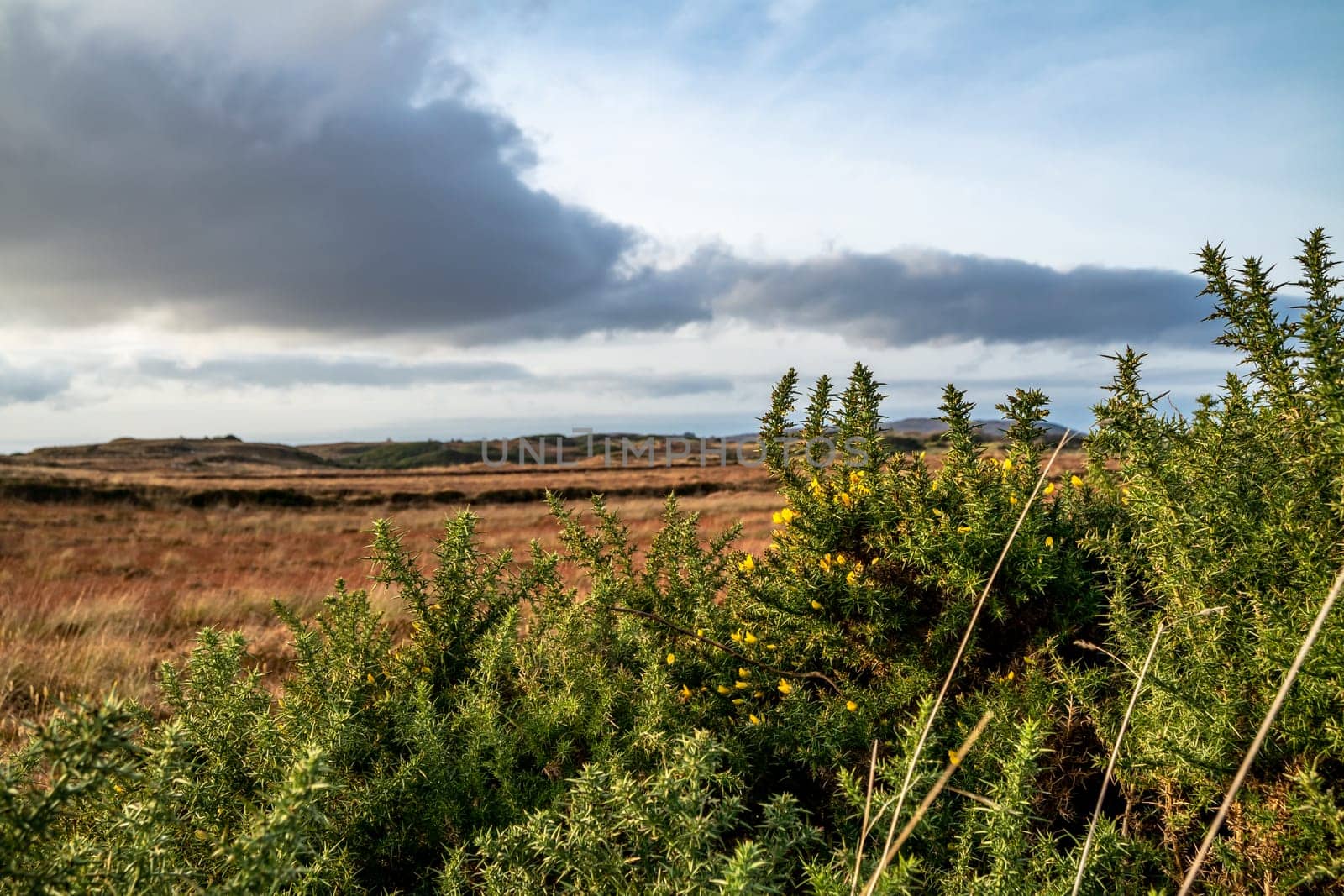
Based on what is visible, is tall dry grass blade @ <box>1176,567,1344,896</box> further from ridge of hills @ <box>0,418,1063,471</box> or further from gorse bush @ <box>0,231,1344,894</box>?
ridge of hills @ <box>0,418,1063,471</box>

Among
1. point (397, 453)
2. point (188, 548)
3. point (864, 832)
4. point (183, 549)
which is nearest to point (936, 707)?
point (864, 832)

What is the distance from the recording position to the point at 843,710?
8.69 ft

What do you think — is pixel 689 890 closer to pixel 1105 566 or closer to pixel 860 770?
pixel 860 770

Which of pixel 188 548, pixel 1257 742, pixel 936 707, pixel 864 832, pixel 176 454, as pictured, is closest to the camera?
pixel 1257 742

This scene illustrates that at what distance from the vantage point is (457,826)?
2371mm

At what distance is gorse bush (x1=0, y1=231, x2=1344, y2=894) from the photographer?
181cm

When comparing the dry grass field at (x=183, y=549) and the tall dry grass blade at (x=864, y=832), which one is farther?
the dry grass field at (x=183, y=549)

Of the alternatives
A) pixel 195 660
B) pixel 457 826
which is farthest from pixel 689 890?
pixel 195 660

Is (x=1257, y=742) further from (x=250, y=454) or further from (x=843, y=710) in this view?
(x=250, y=454)

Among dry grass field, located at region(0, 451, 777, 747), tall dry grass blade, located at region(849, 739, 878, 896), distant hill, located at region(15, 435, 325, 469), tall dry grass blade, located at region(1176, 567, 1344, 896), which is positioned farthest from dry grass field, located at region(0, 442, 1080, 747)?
distant hill, located at region(15, 435, 325, 469)

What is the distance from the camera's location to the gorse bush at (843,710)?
5.94 ft

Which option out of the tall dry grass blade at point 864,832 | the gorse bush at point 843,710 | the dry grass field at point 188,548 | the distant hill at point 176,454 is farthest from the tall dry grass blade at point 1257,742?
the distant hill at point 176,454

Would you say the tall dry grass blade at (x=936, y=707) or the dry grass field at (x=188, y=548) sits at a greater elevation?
the tall dry grass blade at (x=936, y=707)

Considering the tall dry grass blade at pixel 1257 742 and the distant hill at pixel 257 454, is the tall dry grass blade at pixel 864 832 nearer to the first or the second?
the tall dry grass blade at pixel 1257 742
